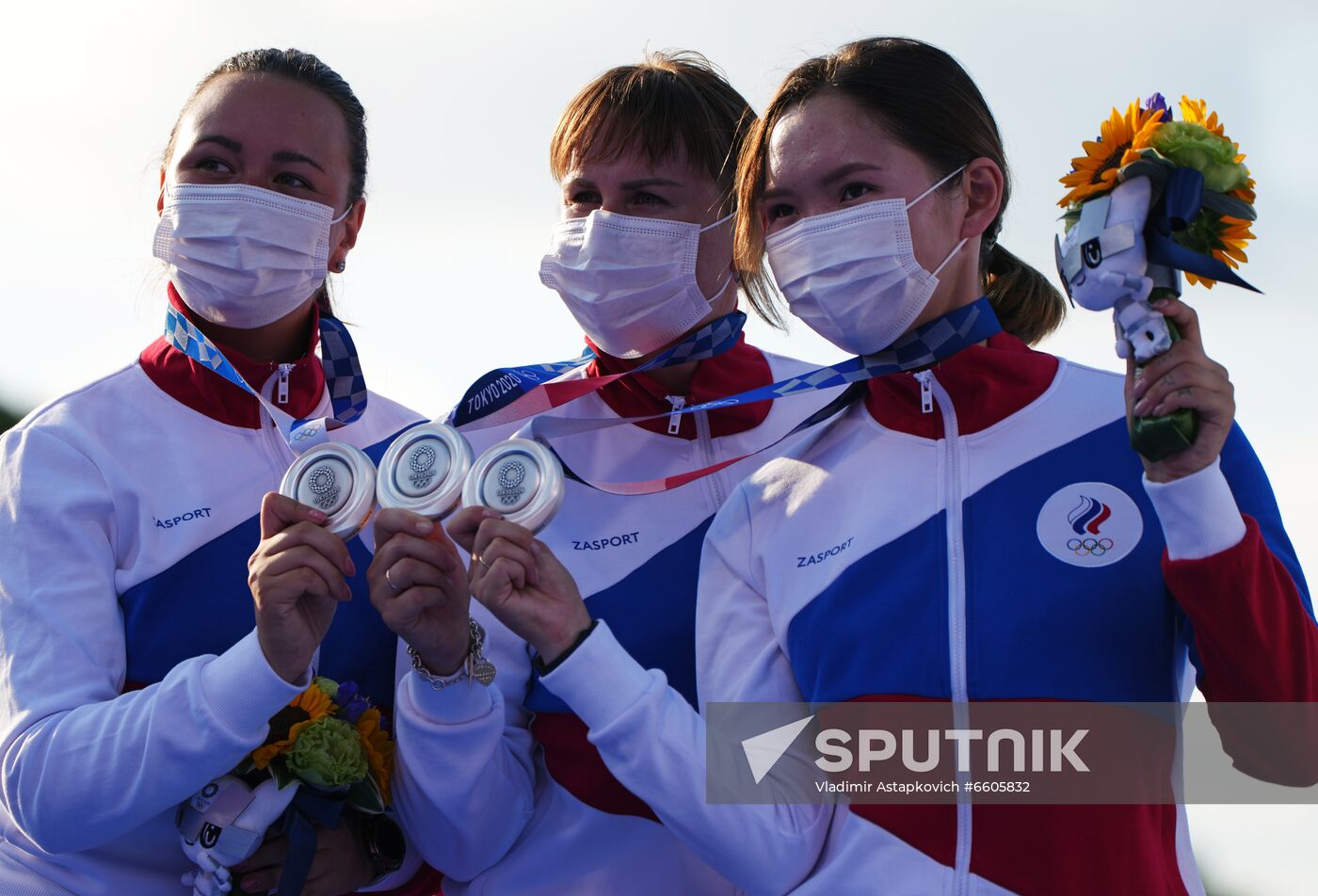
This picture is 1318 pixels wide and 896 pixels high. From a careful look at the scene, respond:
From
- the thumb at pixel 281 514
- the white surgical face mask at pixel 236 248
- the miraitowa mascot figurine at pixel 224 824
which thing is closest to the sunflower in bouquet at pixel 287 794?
the miraitowa mascot figurine at pixel 224 824

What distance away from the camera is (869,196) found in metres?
3.92

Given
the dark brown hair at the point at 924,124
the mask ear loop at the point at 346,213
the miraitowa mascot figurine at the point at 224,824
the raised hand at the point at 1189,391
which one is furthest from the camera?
the mask ear loop at the point at 346,213

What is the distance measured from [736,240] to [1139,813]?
2.03m

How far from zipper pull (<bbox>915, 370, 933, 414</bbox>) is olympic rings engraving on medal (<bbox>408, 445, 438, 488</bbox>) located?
50.8 inches

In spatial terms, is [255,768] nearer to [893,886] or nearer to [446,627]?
[446,627]

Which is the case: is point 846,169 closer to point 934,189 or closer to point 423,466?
point 934,189

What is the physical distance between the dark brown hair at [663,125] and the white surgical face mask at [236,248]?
34.4 inches

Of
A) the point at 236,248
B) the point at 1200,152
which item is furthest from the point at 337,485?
the point at 1200,152

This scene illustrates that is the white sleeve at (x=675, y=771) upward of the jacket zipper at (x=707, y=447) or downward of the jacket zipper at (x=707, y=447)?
downward

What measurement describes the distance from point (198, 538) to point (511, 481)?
101 centimetres

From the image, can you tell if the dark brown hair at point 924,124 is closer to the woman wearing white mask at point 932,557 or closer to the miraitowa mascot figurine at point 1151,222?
the woman wearing white mask at point 932,557

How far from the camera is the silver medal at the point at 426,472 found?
12.2 feet

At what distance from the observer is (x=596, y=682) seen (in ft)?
11.6

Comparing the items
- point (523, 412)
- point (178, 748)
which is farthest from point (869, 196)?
point (178, 748)
